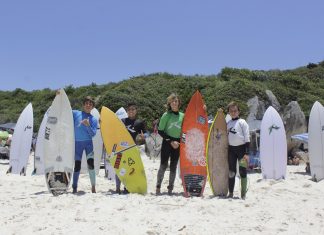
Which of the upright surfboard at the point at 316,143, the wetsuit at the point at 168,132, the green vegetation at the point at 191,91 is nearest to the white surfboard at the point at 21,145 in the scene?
the wetsuit at the point at 168,132

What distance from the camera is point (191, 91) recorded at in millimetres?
21406

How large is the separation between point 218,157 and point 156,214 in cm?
168

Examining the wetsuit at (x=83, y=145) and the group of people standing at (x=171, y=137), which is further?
the wetsuit at (x=83, y=145)

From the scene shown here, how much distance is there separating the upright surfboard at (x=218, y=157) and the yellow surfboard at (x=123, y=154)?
935 millimetres

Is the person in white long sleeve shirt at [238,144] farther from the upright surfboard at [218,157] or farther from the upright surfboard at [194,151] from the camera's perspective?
the upright surfboard at [194,151]

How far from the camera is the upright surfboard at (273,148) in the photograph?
8.09 meters

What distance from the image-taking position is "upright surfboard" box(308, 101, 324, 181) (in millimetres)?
8211

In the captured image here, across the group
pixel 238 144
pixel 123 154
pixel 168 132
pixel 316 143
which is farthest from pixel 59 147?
pixel 316 143

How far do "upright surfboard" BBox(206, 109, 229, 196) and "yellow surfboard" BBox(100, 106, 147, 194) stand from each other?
0.94m

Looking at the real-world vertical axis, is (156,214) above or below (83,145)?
below

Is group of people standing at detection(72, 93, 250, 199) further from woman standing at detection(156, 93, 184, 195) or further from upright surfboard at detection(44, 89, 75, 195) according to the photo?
upright surfboard at detection(44, 89, 75, 195)

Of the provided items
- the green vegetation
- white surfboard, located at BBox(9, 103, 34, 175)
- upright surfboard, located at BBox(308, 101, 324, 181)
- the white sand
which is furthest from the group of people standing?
the green vegetation

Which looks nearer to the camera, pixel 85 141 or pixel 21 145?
pixel 85 141

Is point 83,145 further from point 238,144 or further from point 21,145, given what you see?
point 21,145
